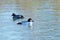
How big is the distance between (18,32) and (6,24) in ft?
5.86

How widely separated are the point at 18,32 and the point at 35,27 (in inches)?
40.6

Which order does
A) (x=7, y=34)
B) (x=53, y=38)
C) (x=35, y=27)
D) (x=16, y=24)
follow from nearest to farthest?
(x=53, y=38) < (x=7, y=34) < (x=35, y=27) < (x=16, y=24)

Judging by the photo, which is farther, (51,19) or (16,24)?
(51,19)

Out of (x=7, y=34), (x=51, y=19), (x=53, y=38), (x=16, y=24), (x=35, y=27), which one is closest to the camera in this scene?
(x=53, y=38)

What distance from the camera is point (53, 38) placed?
37.6 ft

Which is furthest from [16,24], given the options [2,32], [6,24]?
[2,32]

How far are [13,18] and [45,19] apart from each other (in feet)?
5.74

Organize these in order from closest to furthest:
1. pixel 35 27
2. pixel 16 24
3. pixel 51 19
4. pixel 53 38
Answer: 1. pixel 53 38
2. pixel 35 27
3. pixel 16 24
4. pixel 51 19

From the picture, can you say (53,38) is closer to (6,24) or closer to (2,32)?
(2,32)

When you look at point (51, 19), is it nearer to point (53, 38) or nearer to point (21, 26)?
point (21, 26)

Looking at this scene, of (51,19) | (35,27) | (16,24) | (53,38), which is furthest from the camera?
(51,19)

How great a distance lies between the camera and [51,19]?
15047mm

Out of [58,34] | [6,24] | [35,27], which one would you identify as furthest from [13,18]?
[58,34]

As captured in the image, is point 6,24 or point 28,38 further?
point 6,24
